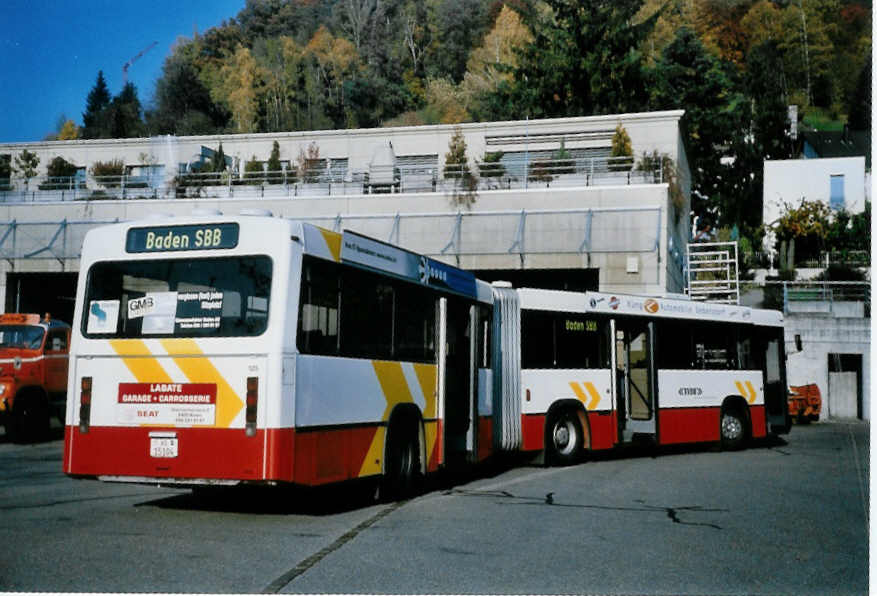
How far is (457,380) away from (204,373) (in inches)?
168

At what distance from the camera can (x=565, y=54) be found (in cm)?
4534

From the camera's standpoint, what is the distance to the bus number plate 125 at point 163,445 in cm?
856

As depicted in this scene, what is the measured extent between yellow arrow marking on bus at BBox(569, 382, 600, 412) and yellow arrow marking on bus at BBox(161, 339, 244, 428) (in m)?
7.80

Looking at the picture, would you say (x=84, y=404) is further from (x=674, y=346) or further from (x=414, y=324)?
(x=674, y=346)

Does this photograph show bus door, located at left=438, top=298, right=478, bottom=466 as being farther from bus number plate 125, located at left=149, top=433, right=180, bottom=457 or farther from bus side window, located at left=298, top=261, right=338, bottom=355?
bus number plate 125, located at left=149, top=433, right=180, bottom=457

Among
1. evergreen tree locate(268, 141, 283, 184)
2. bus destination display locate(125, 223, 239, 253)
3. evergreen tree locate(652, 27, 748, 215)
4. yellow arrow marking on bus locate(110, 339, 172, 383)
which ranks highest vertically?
evergreen tree locate(652, 27, 748, 215)

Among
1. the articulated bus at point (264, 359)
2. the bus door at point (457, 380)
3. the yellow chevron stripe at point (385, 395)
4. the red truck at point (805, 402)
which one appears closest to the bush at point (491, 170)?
the red truck at point (805, 402)

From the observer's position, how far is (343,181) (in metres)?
30.6

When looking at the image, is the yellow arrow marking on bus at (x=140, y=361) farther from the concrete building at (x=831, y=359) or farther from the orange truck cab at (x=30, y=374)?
the orange truck cab at (x=30, y=374)

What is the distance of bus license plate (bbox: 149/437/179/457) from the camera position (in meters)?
8.56

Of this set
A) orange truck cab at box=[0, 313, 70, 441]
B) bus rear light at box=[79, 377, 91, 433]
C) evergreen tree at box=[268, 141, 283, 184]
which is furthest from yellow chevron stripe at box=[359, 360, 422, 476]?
evergreen tree at box=[268, 141, 283, 184]

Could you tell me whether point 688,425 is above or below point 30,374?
below

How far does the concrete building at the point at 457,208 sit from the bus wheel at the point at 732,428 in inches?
361

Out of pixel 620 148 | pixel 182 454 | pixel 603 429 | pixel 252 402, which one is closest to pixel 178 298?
pixel 252 402
